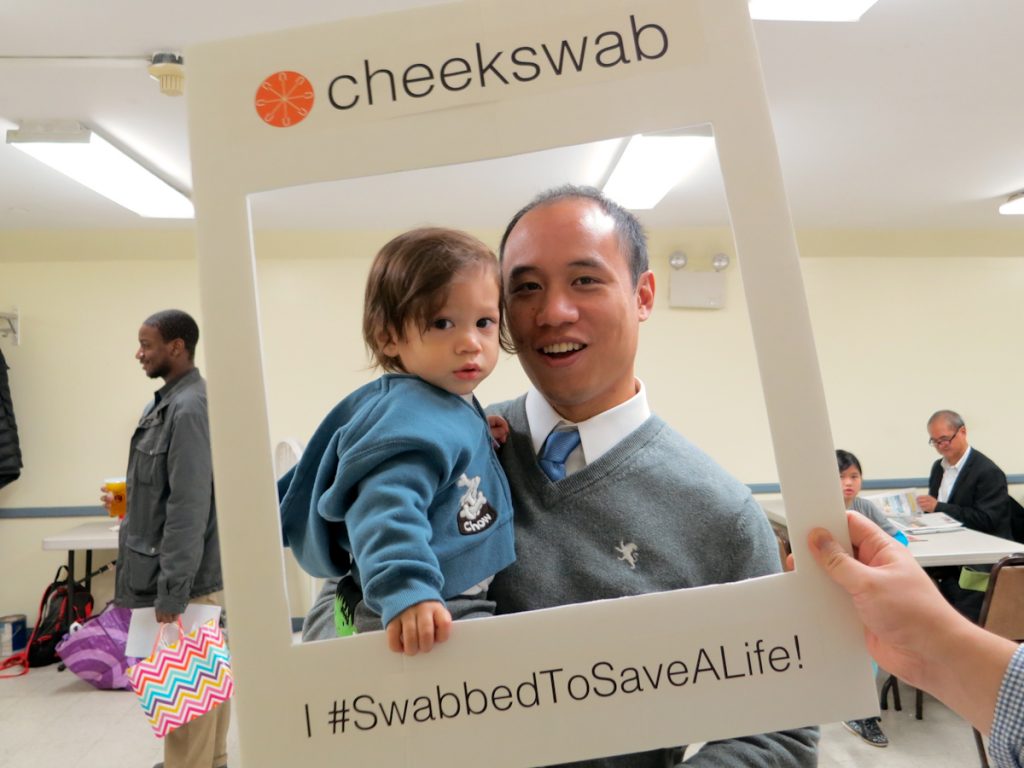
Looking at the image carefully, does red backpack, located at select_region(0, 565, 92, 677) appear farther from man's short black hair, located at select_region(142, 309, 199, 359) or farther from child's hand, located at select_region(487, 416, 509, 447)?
child's hand, located at select_region(487, 416, 509, 447)

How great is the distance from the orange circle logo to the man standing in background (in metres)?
2.14

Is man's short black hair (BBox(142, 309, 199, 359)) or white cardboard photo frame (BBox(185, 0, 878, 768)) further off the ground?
man's short black hair (BBox(142, 309, 199, 359))

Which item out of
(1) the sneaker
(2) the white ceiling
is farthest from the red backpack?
(1) the sneaker

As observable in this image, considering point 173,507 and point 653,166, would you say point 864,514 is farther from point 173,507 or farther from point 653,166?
point 173,507

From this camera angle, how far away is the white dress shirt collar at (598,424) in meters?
0.89

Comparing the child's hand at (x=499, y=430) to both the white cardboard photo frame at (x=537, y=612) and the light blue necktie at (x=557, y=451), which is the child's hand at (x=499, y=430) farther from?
the white cardboard photo frame at (x=537, y=612)

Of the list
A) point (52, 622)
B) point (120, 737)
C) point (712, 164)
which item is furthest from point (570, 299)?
point (52, 622)

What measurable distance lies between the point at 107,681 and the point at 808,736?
440cm

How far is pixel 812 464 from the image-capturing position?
0.65 metres

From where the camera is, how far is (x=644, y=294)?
100 cm

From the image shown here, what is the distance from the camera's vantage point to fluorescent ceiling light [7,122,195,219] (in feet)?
9.93

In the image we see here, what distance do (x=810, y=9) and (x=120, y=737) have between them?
427 centimetres

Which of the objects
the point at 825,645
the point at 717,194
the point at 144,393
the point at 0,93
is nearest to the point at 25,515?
the point at 144,393

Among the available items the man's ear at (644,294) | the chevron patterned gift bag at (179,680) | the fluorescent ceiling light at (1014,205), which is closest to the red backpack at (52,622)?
the chevron patterned gift bag at (179,680)
